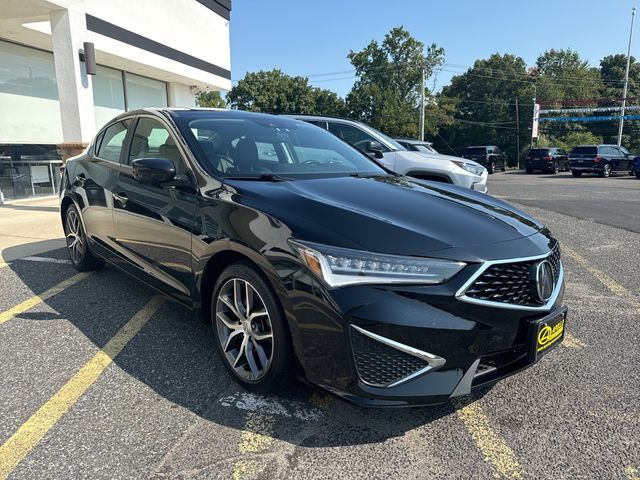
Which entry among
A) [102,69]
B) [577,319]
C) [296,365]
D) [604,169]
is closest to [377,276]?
[296,365]

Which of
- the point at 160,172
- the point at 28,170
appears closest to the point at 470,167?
the point at 160,172

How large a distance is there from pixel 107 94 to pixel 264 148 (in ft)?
41.2

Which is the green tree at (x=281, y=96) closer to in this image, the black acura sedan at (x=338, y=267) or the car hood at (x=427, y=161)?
the car hood at (x=427, y=161)

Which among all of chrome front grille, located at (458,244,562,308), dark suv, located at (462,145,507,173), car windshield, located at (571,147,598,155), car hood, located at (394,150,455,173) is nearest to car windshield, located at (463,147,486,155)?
dark suv, located at (462,145,507,173)

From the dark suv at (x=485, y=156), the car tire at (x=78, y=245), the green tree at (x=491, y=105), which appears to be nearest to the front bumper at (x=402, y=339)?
the car tire at (x=78, y=245)

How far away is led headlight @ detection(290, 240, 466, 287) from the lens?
206 centimetres

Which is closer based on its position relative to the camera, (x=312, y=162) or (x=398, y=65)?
(x=312, y=162)

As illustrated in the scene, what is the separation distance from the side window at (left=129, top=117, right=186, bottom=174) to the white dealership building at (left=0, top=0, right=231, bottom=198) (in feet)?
19.9

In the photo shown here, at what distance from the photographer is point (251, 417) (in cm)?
243

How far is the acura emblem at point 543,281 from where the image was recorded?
227 cm

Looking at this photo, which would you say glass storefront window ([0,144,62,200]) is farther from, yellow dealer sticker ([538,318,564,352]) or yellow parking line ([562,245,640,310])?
yellow dealer sticker ([538,318,564,352])

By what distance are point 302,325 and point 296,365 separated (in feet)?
0.99

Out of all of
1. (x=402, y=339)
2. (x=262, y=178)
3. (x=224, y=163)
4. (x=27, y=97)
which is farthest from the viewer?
(x=27, y=97)

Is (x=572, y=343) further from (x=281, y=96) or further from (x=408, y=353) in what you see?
(x=281, y=96)
